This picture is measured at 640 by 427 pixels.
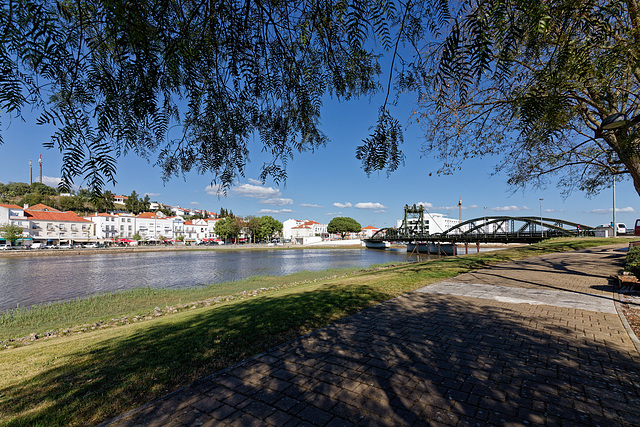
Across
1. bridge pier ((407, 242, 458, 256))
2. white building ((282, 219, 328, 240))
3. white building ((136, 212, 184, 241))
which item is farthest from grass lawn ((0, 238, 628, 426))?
white building ((282, 219, 328, 240))

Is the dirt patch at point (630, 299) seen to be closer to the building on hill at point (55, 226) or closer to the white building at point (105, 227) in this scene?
the building on hill at point (55, 226)

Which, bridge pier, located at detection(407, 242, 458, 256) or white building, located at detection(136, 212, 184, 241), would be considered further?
white building, located at detection(136, 212, 184, 241)

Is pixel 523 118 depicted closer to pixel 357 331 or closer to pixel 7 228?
pixel 357 331

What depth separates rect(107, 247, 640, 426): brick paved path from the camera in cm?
265

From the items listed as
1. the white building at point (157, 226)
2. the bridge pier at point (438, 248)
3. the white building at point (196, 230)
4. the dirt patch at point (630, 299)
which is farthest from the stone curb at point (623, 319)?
the white building at point (196, 230)

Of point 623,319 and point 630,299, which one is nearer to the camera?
point 623,319

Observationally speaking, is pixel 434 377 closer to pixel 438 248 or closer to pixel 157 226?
pixel 438 248

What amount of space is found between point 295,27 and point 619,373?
5.20 meters

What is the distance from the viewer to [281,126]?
8.96 feet

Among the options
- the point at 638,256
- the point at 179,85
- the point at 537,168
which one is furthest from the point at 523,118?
the point at 537,168

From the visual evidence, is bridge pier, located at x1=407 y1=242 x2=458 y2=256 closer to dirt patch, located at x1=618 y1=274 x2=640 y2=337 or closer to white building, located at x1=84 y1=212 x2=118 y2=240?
dirt patch, located at x1=618 y1=274 x2=640 y2=337

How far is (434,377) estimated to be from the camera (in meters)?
Result: 3.30

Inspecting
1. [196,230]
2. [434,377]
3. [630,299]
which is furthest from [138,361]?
[196,230]

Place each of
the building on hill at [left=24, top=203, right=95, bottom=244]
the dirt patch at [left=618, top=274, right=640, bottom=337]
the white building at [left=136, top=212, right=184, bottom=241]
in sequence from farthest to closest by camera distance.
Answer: the white building at [left=136, top=212, right=184, bottom=241], the building on hill at [left=24, top=203, right=95, bottom=244], the dirt patch at [left=618, top=274, right=640, bottom=337]
